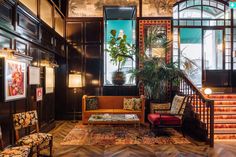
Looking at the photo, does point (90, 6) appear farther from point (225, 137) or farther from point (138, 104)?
point (225, 137)

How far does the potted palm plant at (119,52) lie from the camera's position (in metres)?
6.68

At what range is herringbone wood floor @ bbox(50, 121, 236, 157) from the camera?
12.6 ft

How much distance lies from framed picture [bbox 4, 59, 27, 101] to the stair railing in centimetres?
381

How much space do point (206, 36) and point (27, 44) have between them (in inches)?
252

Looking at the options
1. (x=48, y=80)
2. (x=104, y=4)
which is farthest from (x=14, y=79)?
(x=104, y=4)

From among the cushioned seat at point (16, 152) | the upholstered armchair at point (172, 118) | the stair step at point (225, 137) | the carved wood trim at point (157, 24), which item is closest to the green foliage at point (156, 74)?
the carved wood trim at point (157, 24)

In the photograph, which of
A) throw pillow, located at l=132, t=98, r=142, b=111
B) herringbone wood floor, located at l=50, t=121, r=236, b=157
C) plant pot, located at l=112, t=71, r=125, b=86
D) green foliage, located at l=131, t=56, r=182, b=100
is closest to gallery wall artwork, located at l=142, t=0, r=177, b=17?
green foliage, located at l=131, t=56, r=182, b=100

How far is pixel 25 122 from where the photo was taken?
358 cm

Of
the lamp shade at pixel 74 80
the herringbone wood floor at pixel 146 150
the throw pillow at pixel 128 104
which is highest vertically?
the lamp shade at pixel 74 80

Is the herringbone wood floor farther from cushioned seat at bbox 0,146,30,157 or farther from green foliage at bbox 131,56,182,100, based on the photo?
green foliage at bbox 131,56,182,100

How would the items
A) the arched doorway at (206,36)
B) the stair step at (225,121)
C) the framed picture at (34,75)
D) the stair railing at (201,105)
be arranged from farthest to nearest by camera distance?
the arched doorway at (206,36) → the stair step at (225,121) → the stair railing at (201,105) → the framed picture at (34,75)

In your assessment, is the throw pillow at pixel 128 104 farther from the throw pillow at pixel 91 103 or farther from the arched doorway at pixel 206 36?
the arched doorway at pixel 206 36

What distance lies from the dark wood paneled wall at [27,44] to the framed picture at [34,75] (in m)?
0.11

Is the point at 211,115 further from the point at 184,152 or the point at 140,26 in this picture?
the point at 140,26
